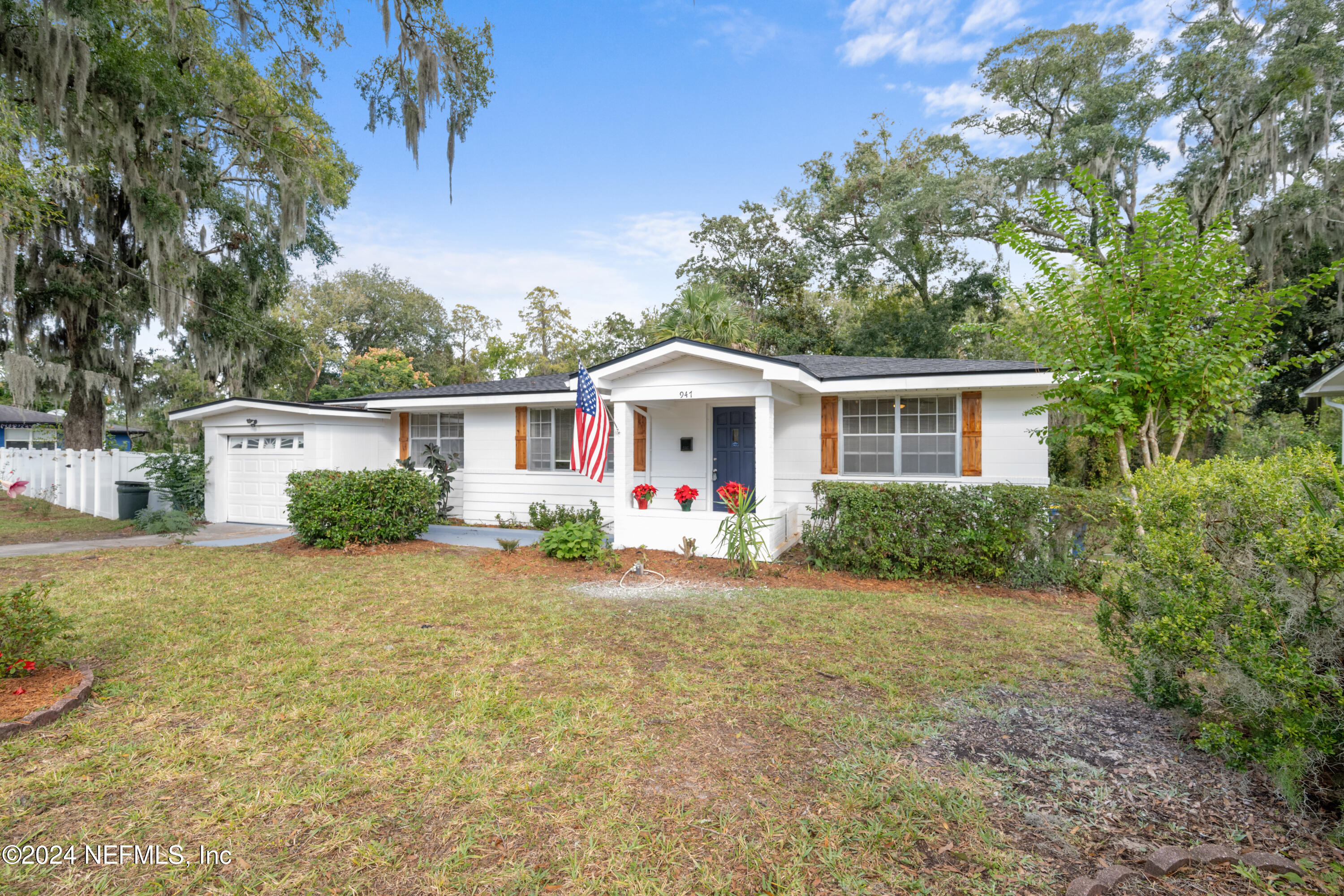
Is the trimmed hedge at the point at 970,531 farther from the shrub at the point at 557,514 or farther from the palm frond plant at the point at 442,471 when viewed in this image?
the palm frond plant at the point at 442,471

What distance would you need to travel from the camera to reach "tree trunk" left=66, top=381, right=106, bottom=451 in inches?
547

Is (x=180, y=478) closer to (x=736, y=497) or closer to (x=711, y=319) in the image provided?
(x=736, y=497)

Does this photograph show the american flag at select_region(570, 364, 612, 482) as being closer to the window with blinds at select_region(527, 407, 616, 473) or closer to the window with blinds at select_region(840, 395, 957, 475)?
the window with blinds at select_region(527, 407, 616, 473)

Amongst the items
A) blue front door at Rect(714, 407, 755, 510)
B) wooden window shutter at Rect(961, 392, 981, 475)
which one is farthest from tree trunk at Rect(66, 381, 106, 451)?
wooden window shutter at Rect(961, 392, 981, 475)

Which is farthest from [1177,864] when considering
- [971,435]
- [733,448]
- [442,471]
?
[442,471]

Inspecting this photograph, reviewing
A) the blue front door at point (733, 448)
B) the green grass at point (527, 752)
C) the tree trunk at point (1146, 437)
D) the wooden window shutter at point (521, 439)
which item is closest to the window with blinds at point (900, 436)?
the blue front door at point (733, 448)

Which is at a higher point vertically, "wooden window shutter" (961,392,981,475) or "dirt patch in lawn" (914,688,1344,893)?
"wooden window shutter" (961,392,981,475)

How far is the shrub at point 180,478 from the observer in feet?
39.5

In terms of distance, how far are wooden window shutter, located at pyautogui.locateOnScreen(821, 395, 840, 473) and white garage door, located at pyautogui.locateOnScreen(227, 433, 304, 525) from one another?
9591 mm

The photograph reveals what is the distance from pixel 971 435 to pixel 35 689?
32.6 feet

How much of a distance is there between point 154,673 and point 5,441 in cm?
3985

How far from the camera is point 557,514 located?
10.8 meters

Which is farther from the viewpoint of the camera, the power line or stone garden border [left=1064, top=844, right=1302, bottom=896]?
the power line

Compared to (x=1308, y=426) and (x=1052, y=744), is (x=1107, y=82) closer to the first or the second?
(x=1308, y=426)
